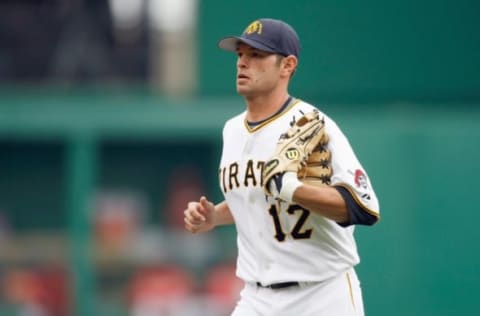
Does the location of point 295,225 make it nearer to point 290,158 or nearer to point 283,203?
point 283,203

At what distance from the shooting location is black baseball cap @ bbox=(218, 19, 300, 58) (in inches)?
218

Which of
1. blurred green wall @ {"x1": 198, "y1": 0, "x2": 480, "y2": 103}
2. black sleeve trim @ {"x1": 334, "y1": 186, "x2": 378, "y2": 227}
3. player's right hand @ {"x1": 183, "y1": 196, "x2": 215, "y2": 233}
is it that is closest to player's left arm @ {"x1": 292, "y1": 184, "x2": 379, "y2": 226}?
black sleeve trim @ {"x1": 334, "y1": 186, "x2": 378, "y2": 227}

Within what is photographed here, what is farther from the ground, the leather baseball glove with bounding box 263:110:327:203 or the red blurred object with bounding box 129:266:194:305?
the leather baseball glove with bounding box 263:110:327:203

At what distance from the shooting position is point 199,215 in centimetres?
575

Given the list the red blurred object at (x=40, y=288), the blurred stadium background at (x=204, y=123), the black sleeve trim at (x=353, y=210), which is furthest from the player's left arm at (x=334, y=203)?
the red blurred object at (x=40, y=288)

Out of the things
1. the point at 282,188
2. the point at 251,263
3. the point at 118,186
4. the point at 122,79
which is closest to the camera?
the point at 282,188

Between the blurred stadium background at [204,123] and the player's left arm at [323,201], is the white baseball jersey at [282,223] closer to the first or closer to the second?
the player's left arm at [323,201]

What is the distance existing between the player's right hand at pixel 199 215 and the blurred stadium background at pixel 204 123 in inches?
136

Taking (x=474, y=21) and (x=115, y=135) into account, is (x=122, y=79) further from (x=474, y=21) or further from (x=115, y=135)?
(x=474, y=21)

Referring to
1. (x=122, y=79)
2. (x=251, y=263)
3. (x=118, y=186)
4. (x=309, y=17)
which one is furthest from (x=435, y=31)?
(x=251, y=263)

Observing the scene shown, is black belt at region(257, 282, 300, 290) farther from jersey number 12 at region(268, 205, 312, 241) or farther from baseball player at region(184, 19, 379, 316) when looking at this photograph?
jersey number 12 at region(268, 205, 312, 241)

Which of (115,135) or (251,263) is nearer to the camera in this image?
(251,263)

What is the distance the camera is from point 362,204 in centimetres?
534

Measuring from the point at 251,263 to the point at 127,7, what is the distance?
26.7 feet
